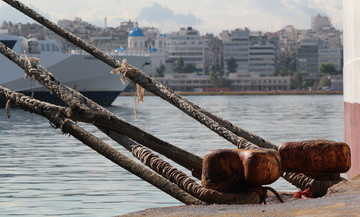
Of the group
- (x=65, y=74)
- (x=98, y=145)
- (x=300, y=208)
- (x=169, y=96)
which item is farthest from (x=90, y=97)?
(x=300, y=208)

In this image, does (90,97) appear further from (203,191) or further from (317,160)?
(203,191)

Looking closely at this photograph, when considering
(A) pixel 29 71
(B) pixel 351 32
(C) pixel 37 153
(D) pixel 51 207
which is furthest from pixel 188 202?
(C) pixel 37 153

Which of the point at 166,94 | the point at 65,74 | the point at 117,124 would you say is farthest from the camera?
the point at 65,74

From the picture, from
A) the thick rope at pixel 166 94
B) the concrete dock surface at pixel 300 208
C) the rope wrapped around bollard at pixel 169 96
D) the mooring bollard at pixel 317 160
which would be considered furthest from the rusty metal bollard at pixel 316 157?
the thick rope at pixel 166 94

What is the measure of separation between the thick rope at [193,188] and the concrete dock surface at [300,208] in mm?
158

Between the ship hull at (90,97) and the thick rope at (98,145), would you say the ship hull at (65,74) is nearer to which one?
the ship hull at (90,97)

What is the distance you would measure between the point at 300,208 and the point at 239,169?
106cm

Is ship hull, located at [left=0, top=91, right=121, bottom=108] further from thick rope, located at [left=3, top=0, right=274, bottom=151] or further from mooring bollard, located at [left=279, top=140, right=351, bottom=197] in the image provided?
mooring bollard, located at [left=279, top=140, right=351, bottom=197]

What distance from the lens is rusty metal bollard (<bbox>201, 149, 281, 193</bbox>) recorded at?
20.6 ft

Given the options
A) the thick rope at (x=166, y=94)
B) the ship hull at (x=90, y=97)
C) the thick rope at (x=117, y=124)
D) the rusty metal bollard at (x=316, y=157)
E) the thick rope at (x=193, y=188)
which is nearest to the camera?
the thick rope at (x=193, y=188)

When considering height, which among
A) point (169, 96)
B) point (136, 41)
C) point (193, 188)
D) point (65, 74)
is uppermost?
point (136, 41)

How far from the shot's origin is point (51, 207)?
39.4 ft

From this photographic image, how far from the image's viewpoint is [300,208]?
5.37m

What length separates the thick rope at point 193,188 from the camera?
640 cm
